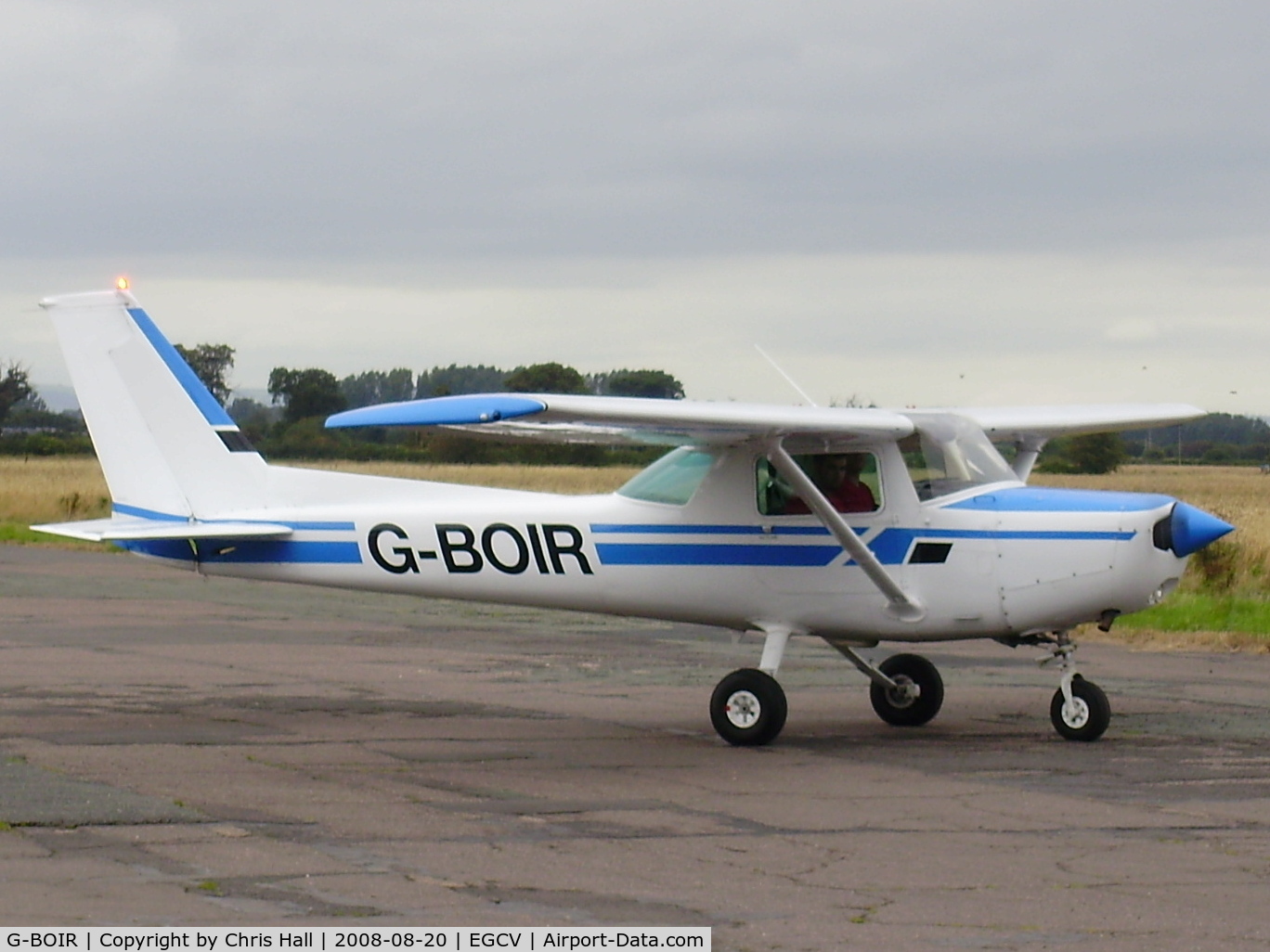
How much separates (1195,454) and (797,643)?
204ft

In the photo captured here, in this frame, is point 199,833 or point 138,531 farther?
point 138,531

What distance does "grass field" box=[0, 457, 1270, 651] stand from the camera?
61.1ft

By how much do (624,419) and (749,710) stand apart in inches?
88.1

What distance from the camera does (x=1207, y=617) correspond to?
19047 mm

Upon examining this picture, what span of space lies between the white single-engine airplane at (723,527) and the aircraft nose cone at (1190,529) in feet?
0.04

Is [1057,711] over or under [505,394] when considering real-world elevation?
under

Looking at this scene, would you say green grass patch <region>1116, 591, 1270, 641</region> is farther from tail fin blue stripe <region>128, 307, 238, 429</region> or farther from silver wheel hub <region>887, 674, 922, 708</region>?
tail fin blue stripe <region>128, 307, 238, 429</region>

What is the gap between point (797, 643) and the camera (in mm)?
17625

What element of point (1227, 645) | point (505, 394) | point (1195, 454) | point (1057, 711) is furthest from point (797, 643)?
point (1195, 454)

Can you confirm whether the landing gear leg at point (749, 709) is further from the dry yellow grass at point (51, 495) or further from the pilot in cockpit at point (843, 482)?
the dry yellow grass at point (51, 495)

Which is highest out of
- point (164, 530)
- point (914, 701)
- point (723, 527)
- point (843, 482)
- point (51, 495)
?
point (843, 482)

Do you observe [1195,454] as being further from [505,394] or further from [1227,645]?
[505,394]

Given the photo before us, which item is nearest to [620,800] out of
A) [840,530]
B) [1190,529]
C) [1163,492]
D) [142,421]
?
[840,530]

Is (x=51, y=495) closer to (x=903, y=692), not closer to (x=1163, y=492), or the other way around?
(x=1163, y=492)
